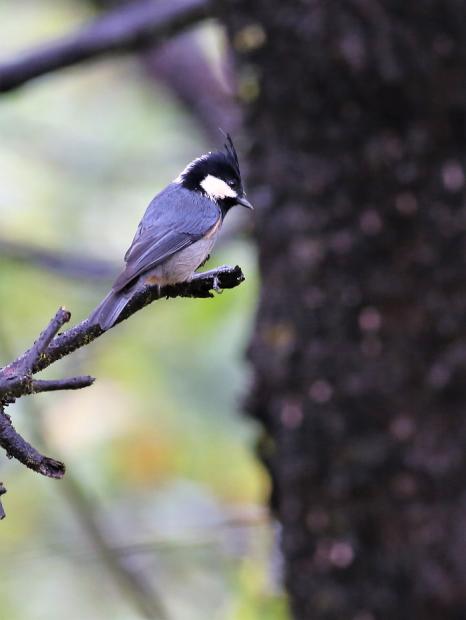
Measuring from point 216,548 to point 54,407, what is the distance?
170 centimetres

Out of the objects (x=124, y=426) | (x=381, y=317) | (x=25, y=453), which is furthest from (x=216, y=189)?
(x=124, y=426)

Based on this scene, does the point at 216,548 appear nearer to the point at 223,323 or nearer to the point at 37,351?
the point at 223,323

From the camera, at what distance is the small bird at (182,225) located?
2.61 m

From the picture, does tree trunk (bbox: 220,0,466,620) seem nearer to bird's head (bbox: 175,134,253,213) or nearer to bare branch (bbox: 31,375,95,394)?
bird's head (bbox: 175,134,253,213)

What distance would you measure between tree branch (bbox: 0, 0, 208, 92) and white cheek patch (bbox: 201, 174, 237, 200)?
253cm

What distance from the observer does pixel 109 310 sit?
2094 mm

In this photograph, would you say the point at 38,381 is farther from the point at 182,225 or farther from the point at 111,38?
the point at 111,38

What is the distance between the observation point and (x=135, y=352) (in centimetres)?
812

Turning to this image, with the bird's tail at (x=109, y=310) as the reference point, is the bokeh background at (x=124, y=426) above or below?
above

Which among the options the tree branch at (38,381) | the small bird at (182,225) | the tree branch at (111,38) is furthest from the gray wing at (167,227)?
the tree branch at (111,38)

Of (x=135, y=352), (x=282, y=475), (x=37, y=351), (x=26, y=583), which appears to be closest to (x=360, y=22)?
(x=282, y=475)

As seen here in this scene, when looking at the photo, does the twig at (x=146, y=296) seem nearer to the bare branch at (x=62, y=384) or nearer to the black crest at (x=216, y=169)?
the bare branch at (x=62, y=384)

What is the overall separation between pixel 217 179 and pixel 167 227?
1.30 ft

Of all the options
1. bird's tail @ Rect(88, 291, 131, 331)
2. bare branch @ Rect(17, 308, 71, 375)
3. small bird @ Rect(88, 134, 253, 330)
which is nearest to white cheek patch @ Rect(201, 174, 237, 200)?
small bird @ Rect(88, 134, 253, 330)
